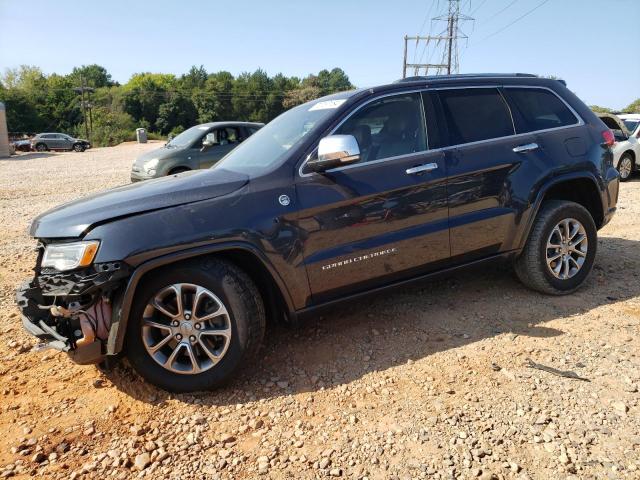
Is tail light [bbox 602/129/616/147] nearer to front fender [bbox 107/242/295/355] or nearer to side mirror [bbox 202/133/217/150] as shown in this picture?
front fender [bbox 107/242/295/355]

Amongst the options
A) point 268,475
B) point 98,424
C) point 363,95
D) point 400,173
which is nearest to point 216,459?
point 268,475

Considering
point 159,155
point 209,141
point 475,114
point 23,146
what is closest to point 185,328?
point 475,114

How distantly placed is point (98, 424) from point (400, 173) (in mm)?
2514

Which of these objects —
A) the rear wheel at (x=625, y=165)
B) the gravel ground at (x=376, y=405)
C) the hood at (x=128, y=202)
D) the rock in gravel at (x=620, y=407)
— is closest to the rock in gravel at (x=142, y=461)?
the gravel ground at (x=376, y=405)

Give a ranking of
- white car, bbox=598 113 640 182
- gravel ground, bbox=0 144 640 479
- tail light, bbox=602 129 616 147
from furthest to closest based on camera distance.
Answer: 1. white car, bbox=598 113 640 182
2. tail light, bbox=602 129 616 147
3. gravel ground, bbox=0 144 640 479

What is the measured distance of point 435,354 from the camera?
336cm

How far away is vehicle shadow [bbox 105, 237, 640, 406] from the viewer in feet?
10.2

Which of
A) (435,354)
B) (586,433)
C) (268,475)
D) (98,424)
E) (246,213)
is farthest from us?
(435,354)

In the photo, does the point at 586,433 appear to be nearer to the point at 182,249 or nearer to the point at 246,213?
the point at 246,213

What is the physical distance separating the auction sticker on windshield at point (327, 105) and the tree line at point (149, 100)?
5603 centimetres

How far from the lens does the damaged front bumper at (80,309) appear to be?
8.64ft

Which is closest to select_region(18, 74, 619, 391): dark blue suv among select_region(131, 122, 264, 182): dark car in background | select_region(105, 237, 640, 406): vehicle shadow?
select_region(105, 237, 640, 406): vehicle shadow

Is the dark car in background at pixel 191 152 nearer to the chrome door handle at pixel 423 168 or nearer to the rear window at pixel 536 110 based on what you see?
the rear window at pixel 536 110

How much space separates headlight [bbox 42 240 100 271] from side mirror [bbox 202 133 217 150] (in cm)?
844
